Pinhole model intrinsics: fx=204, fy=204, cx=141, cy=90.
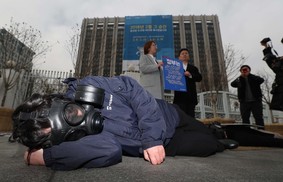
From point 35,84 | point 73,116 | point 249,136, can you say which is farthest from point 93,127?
point 35,84

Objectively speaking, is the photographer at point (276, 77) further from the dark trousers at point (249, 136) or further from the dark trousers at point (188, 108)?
the dark trousers at point (188, 108)

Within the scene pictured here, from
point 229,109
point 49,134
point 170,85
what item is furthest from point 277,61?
point 229,109

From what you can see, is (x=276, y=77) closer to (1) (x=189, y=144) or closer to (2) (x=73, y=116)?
(1) (x=189, y=144)

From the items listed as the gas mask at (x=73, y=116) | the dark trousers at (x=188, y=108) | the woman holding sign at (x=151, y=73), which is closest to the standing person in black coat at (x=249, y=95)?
A: the dark trousers at (x=188, y=108)

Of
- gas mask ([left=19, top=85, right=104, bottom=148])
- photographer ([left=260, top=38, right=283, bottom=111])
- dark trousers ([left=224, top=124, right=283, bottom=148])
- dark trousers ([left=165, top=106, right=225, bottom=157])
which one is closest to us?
gas mask ([left=19, top=85, right=104, bottom=148])

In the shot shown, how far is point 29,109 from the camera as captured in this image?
3.66 ft

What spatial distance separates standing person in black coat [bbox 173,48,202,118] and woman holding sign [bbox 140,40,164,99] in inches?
12.9

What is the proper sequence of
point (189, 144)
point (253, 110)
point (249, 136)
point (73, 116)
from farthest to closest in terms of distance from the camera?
1. point (253, 110)
2. point (249, 136)
3. point (189, 144)
4. point (73, 116)

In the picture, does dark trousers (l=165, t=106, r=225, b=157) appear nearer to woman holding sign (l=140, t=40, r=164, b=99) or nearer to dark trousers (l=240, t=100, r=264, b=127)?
woman holding sign (l=140, t=40, r=164, b=99)

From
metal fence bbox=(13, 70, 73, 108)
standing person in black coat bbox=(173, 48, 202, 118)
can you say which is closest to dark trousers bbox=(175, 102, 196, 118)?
standing person in black coat bbox=(173, 48, 202, 118)

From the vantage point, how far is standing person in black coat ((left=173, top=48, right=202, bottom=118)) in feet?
11.4

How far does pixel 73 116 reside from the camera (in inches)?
45.9

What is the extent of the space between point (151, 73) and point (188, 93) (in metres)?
0.74

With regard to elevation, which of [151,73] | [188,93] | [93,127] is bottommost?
[93,127]
